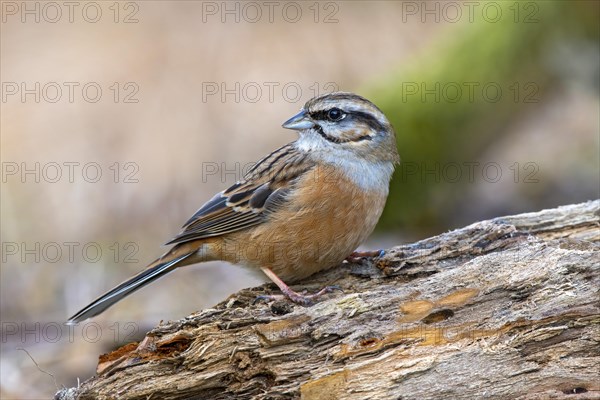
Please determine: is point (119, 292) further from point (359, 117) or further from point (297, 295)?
point (359, 117)

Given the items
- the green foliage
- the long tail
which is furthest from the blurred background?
the long tail

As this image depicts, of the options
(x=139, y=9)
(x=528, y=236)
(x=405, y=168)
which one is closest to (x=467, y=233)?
(x=528, y=236)

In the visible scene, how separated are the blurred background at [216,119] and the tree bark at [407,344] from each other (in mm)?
3125

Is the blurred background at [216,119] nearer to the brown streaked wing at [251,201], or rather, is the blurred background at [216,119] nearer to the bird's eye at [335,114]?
the brown streaked wing at [251,201]

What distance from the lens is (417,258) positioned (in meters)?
6.02

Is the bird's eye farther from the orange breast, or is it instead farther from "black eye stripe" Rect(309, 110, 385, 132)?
the orange breast

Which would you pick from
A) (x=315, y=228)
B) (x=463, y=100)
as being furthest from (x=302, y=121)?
(x=463, y=100)

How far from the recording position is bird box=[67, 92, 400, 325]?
629cm

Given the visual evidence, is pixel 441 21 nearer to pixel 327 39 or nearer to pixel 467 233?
pixel 327 39

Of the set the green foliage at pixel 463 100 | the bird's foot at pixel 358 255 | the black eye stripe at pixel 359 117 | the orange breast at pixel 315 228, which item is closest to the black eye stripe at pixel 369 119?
the black eye stripe at pixel 359 117

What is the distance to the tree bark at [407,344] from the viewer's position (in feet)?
16.3

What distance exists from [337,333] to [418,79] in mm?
6415

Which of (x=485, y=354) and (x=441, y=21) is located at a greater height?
(x=441, y=21)

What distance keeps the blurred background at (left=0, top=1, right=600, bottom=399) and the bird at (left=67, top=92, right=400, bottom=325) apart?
2085mm
